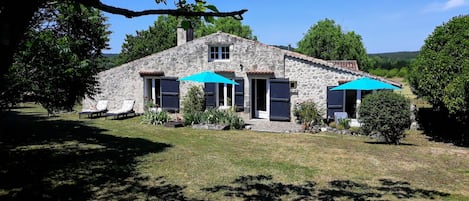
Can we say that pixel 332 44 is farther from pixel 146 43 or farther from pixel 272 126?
pixel 272 126

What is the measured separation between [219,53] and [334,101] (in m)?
6.09

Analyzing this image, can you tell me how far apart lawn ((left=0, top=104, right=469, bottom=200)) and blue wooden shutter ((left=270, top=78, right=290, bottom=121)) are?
343cm

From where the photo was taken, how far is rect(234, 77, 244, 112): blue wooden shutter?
58.9ft

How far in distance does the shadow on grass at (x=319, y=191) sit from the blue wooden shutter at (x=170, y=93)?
12156 millimetres

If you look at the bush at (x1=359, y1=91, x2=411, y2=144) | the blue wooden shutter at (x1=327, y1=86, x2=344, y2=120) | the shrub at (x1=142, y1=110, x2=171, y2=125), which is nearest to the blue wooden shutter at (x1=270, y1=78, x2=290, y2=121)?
the blue wooden shutter at (x1=327, y1=86, x2=344, y2=120)

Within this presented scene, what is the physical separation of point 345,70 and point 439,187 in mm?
9753

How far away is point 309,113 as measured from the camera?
16.3 metres

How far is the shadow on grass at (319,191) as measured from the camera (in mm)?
6410

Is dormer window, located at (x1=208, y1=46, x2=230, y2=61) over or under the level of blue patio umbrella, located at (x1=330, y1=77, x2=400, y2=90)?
over

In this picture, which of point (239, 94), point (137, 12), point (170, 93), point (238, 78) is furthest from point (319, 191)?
point (170, 93)

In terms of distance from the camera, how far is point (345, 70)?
53.9ft

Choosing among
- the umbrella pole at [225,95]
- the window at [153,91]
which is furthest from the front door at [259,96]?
the window at [153,91]

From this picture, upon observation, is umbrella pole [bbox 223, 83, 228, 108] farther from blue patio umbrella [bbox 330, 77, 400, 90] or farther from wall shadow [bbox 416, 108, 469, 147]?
wall shadow [bbox 416, 108, 469, 147]

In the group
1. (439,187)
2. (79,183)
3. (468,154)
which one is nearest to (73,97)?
(79,183)
